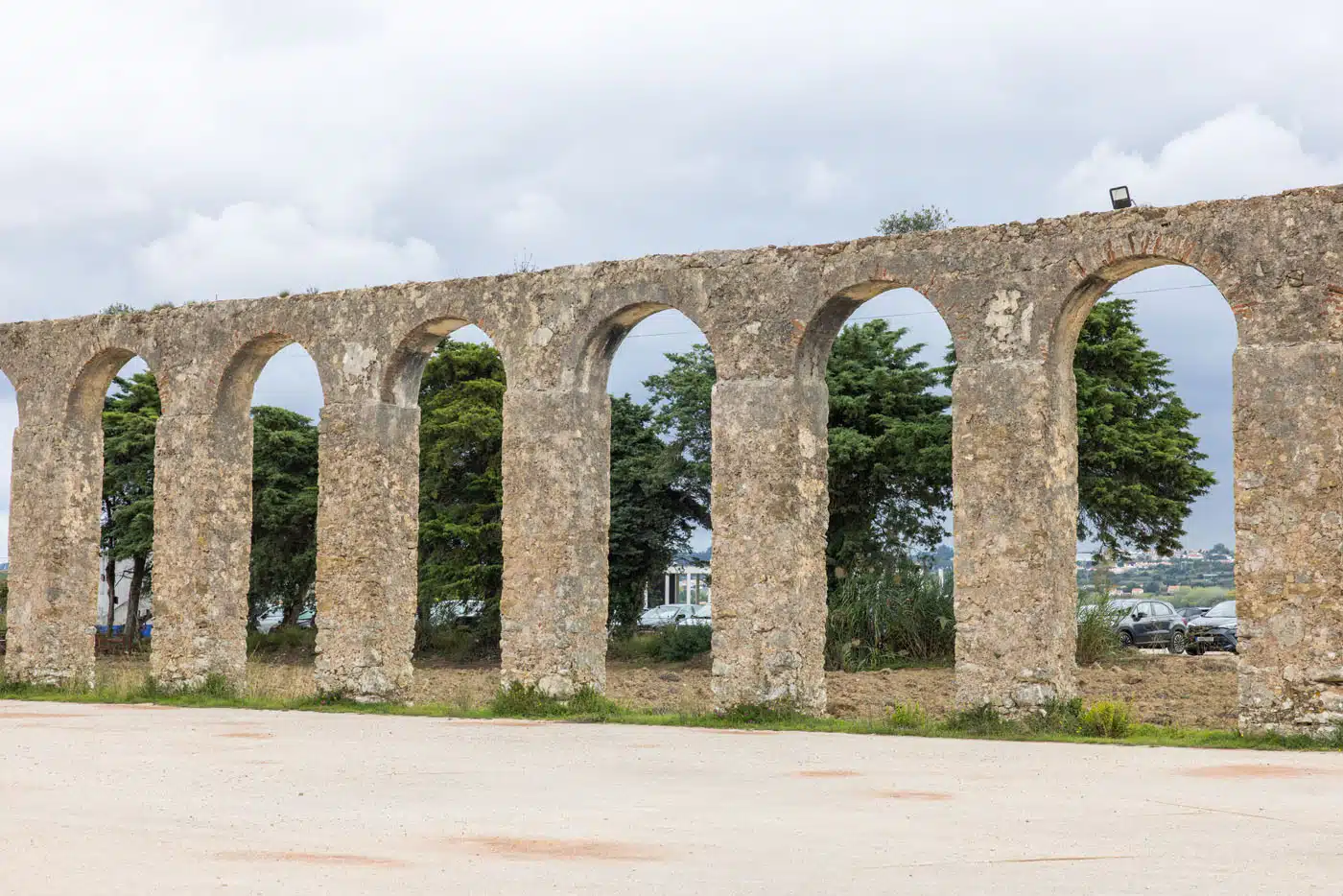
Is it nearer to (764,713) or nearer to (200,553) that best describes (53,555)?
(200,553)

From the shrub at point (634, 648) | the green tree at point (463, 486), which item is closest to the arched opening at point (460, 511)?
the green tree at point (463, 486)

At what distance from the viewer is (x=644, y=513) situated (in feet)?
88.7

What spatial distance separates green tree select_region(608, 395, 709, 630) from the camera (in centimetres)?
2689

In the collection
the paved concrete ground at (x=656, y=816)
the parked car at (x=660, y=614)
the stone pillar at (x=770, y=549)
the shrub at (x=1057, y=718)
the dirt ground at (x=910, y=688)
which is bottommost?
the dirt ground at (x=910, y=688)

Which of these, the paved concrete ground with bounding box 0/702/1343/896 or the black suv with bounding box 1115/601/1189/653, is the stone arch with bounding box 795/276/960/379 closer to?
the paved concrete ground with bounding box 0/702/1343/896

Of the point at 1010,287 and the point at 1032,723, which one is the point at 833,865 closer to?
the point at 1032,723

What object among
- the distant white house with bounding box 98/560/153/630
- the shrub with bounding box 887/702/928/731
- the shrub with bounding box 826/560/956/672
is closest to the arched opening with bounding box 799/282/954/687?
the shrub with bounding box 826/560/956/672

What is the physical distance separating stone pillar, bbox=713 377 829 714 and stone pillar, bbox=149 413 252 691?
5782 mm

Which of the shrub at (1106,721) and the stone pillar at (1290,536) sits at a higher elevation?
the stone pillar at (1290,536)

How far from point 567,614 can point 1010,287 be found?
491cm

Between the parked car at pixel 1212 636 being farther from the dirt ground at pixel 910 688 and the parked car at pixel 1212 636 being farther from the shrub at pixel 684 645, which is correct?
the shrub at pixel 684 645

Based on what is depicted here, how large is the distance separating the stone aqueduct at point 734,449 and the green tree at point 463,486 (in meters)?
9.39

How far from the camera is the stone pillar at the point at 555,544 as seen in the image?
13727 mm

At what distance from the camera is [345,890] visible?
5.45 metres
